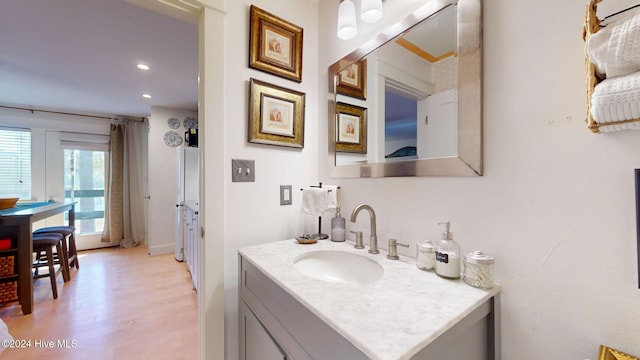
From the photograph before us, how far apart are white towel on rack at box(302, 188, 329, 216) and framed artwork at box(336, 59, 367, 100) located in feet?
1.74

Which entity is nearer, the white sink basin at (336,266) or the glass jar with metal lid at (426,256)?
the glass jar with metal lid at (426,256)

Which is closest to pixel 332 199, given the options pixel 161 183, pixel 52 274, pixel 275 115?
pixel 275 115

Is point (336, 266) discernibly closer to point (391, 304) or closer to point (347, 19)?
point (391, 304)

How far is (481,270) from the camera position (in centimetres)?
70

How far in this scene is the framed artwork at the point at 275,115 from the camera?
126 cm

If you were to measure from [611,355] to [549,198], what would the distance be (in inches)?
13.6

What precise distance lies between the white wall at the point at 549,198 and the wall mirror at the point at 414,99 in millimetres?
49

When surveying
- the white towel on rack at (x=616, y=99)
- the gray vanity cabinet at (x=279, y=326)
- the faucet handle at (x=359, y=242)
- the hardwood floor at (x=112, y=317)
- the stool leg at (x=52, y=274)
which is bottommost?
the hardwood floor at (x=112, y=317)

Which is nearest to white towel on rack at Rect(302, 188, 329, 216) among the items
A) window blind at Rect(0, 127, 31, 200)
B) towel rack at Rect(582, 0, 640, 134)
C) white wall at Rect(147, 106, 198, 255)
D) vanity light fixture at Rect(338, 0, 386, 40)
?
vanity light fixture at Rect(338, 0, 386, 40)

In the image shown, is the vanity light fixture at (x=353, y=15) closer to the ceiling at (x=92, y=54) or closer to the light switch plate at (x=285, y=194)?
the light switch plate at (x=285, y=194)

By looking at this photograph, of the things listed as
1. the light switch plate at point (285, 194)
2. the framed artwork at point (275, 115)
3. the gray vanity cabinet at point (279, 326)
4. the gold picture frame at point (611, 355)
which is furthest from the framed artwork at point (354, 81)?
the gold picture frame at point (611, 355)

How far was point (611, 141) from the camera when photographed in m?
0.55

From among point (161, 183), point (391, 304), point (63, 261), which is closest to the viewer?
point (391, 304)

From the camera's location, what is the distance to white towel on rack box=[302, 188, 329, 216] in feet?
4.17
